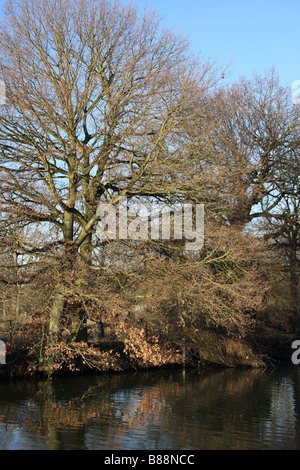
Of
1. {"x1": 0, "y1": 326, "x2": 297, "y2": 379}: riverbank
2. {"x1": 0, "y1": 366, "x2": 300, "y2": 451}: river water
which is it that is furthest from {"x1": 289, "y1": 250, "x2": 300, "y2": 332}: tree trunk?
{"x1": 0, "y1": 366, "x2": 300, "y2": 451}: river water

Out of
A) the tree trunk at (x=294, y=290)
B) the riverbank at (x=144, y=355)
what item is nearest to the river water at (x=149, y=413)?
the riverbank at (x=144, y=355)

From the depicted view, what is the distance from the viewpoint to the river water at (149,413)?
27.4 ft

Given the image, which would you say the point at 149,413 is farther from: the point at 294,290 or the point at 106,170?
the point at 294,290

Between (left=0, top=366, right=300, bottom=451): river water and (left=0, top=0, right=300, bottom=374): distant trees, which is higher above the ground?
(left=0, top=0, right=300, bottom=374): distant trees

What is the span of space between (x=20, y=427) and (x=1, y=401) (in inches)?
103

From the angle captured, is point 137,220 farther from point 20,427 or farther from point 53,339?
point 20,427

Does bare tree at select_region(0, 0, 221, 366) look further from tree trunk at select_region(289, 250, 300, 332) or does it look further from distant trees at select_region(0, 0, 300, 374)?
tree trunk at select_region(289, 250, 300, 332)

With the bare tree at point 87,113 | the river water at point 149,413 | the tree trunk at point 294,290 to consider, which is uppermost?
the bare tree at point 87,113

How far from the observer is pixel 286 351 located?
73.7 ft

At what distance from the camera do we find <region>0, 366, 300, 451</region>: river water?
8.36m

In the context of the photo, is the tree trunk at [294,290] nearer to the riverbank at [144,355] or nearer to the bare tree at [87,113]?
the riverbank at [144,355]

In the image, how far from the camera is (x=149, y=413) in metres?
10.7

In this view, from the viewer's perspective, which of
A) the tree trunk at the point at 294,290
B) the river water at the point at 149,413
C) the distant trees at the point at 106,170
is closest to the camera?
the river water at the point at 149,413

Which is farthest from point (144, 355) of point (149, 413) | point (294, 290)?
point (294, 290)
